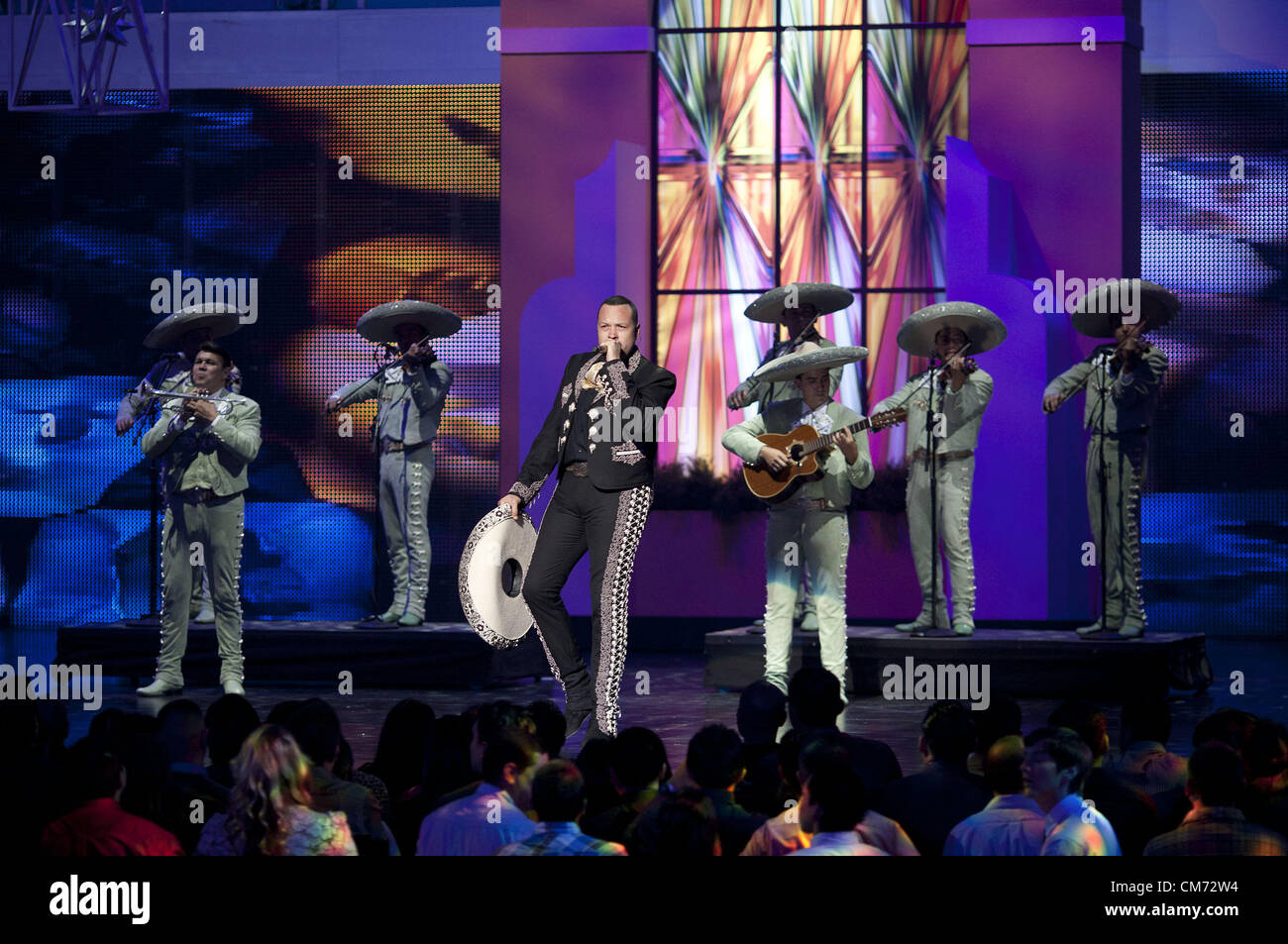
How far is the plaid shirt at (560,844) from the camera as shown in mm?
3373

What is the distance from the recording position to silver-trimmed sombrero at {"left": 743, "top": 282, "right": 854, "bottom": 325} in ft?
29.5

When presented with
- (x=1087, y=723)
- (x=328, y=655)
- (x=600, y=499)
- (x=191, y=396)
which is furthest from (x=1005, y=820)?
(x=328, y=655)

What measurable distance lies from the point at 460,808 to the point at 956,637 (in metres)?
5.22

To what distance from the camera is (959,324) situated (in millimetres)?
8977

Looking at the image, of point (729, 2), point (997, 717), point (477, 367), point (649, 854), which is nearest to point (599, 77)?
point (729, 2)

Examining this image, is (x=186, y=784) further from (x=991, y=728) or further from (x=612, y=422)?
(x=612, y=422)

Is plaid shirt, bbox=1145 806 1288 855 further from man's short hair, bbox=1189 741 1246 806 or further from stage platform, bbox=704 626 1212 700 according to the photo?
stage platform, bbox=704 626 1212 700

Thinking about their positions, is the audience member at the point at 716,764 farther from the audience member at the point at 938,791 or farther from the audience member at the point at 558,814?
the audience member at the point at 558,814

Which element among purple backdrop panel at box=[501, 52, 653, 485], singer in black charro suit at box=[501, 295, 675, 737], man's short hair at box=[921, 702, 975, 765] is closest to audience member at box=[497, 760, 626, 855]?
man's short hair at box=[921, 702, 975, 765]

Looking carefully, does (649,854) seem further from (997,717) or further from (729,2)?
(729,2)

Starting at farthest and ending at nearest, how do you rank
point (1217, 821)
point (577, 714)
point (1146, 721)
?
point (577, 714) < point (1146, 721) < point (1217, 821)

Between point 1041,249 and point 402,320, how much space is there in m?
4.11

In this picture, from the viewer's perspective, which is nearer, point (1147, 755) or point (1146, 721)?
point (1147, 755)

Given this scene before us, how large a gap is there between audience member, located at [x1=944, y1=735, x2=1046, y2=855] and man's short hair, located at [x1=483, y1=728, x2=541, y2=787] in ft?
3.18
